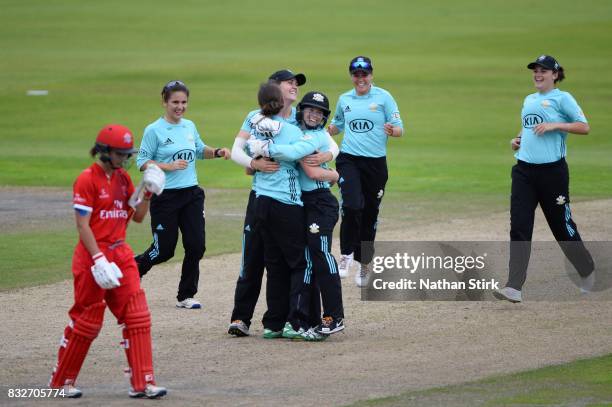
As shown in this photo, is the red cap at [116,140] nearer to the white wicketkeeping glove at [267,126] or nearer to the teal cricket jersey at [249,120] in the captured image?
the white wicketkeeping glove at [267,126]

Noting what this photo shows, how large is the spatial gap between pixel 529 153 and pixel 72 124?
2393 centimetres

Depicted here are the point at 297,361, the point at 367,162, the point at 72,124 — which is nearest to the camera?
the point at 297,361

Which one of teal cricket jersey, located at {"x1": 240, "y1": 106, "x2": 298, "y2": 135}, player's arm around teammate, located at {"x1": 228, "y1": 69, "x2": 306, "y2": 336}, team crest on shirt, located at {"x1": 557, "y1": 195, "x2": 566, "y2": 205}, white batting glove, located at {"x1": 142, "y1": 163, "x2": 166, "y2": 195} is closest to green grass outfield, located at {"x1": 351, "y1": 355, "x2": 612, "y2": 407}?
white batting glove, located at {"x1": 142, "y1": 163, "x2": 166, "y2": 195}

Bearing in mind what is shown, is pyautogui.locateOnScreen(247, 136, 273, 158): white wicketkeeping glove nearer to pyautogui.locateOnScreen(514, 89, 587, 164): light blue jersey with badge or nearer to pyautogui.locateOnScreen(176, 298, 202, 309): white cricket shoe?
pyautogui.locateOnScreen(176, 298, 202, 309): white cricket shoe

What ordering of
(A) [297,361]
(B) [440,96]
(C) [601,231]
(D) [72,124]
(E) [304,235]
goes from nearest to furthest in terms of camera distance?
(A) [297,361], (E) [304,235], (C) [601,231], (D) [72,124], (B) [440,96]

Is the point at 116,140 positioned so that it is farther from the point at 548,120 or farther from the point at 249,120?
the point at 548,120

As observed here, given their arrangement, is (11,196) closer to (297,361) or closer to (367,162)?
(367,162)

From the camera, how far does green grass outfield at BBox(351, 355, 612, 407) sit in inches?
313

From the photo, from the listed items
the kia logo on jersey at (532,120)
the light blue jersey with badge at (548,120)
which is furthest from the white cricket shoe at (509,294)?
the kia logo on jersey at (532,120)

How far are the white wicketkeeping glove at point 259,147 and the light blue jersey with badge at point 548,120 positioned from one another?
3098mm

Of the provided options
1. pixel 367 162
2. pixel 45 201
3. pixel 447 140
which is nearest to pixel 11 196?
pixel 45 201

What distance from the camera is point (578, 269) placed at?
12242mm

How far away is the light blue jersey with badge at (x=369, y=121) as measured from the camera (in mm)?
13219

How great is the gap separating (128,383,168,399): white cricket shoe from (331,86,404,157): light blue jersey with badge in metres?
5.64
